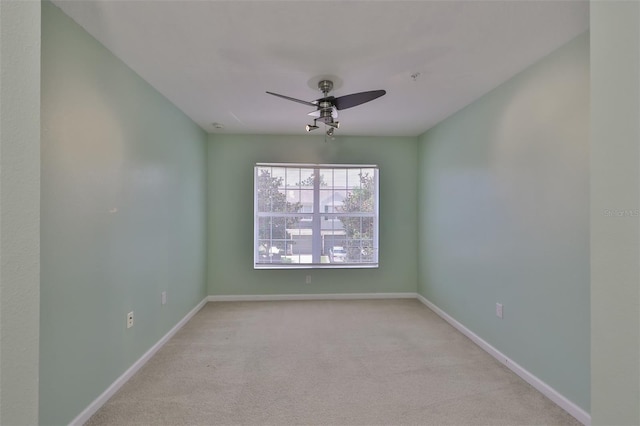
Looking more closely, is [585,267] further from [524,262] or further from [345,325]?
[345,325]

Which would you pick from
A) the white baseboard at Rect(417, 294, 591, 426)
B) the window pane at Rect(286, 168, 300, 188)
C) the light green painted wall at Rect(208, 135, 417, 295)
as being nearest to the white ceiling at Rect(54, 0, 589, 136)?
the light green painted wall at Rect(208, 135, 417, 295)

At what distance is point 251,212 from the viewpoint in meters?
4.11

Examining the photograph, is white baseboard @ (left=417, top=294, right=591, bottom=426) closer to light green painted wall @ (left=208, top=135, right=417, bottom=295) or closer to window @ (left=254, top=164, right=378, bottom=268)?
light green painted wall @ (left=208, top=135, right=417, bottom=295)

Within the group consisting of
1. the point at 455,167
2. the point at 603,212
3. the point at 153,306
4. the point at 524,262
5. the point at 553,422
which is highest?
the point at 455,167

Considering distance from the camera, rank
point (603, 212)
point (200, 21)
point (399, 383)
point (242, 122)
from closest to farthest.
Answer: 1. point (603, 212)
2. point (200, 21)
3. point (399, 383)
4. point (242, 122)

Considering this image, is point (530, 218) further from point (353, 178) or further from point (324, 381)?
point (353, 178)

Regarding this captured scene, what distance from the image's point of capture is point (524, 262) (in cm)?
220

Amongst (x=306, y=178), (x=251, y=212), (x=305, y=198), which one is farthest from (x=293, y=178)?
(x=251, y=212)

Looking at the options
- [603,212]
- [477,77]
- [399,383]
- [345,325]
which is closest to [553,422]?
[399,383]

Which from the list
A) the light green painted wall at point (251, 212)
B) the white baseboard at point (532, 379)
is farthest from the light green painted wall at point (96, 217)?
the white baseboard at point (532, 379)

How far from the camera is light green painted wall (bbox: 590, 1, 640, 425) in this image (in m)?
0.84

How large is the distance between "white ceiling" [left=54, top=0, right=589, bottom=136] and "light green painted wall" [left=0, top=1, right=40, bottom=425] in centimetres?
110

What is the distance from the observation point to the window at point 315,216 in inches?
165

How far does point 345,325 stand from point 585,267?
2209 mm
